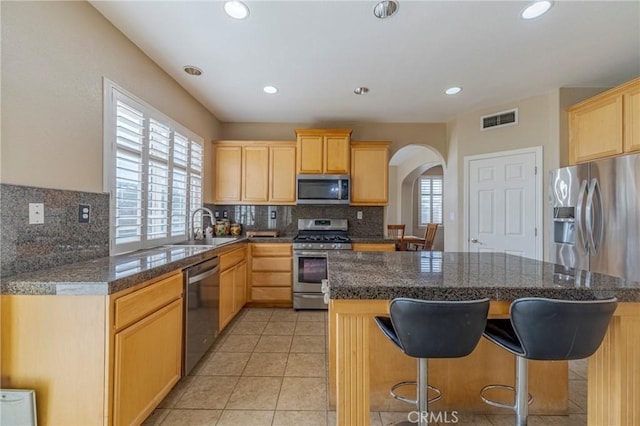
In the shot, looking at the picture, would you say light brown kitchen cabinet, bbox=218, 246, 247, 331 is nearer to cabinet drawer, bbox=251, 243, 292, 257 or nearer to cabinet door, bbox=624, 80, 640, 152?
cabinet drawer, bbox=251, 243, 292, 257

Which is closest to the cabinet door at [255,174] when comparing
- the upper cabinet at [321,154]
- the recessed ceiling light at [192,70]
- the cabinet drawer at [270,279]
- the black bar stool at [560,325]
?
the upper cabinet at [321,154]

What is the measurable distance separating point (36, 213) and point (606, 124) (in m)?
4.44

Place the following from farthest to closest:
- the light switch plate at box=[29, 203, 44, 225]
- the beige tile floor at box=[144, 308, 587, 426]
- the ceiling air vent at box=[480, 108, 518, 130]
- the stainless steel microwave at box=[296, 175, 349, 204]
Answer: the stainless steel microwave at box=[296, 175, 349, 204]
the ceiling air vent at box=[480, 108, 518, 130]
the beige tile floor at box=[144, 308, 587, 426]
the light switch plate at box=[29, 203, 44, 225]

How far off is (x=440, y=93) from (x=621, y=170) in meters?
1.76

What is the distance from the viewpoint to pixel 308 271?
3.62 metres

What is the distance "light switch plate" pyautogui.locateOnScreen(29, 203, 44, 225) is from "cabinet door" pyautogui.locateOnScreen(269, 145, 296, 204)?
2644 mm

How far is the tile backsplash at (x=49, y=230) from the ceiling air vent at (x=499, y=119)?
4.20 meters

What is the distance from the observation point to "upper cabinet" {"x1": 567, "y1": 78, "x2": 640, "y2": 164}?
7.89 feet

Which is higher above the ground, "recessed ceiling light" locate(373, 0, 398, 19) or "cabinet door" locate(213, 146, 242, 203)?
"recessed ceiling light" locate(373, 0, 398, 19)

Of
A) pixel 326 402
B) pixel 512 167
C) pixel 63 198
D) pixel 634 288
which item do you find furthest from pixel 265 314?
pixel 512 167

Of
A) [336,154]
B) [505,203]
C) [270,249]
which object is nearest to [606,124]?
[505,203]

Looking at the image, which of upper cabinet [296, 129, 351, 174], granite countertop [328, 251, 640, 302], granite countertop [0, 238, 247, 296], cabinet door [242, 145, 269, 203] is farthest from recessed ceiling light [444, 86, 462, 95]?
granite countertop [0, 238, 247, 296]

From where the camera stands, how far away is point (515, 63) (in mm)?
2574

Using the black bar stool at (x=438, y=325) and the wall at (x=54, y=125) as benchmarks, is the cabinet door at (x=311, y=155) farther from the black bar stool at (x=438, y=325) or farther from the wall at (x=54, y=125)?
the black bar stool at (x=438, y=325)
